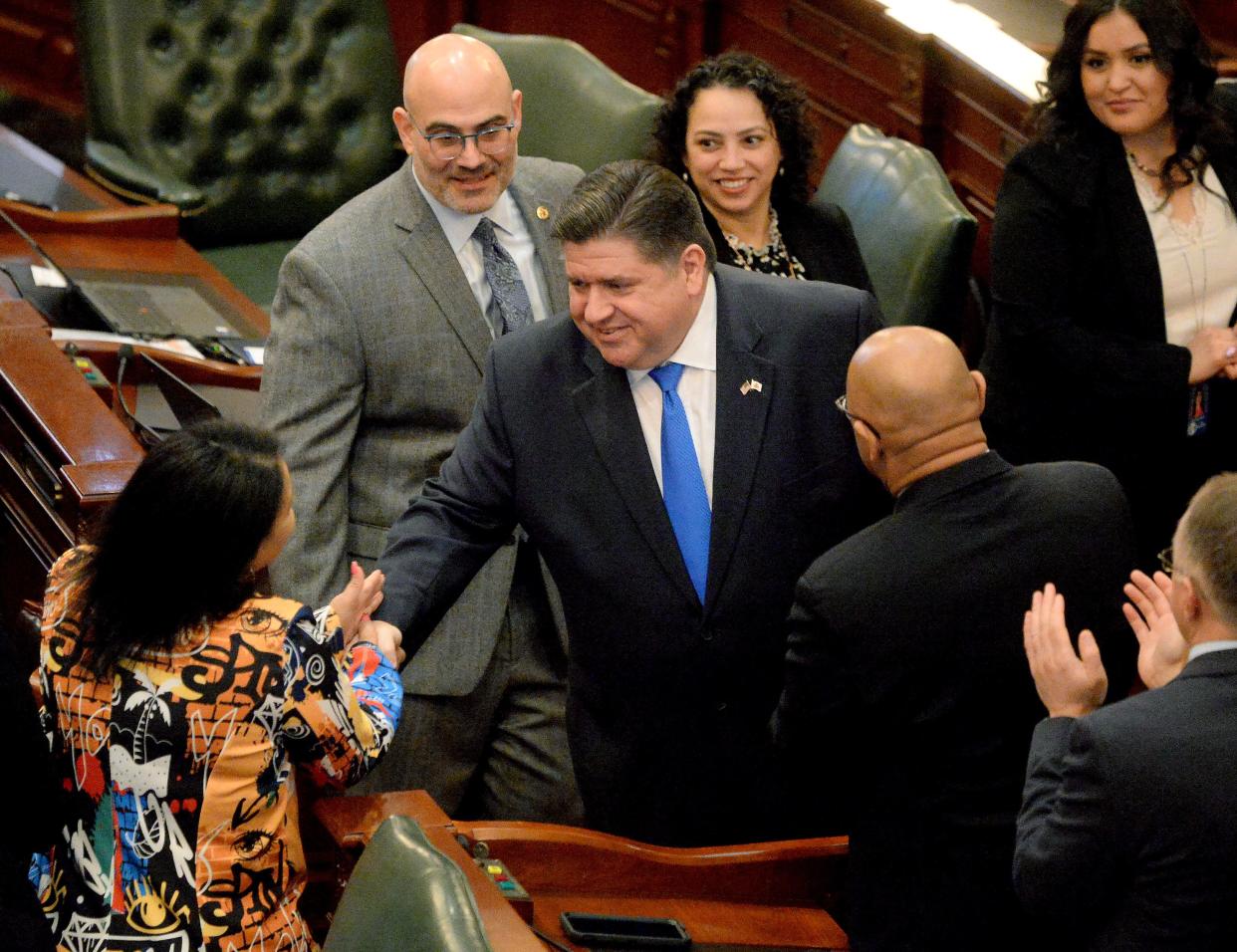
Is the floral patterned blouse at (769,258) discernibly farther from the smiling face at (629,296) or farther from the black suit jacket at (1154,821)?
the black suit jacket at (1154,821)

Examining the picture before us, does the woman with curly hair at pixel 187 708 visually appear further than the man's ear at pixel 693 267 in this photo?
A: No

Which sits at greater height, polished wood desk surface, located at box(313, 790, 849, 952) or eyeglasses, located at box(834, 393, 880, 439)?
eyeglasses, located at box(834, 393, 880, 439)

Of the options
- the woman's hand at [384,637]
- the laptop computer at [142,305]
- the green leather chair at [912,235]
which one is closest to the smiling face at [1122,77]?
the green leather chair at [912,235]

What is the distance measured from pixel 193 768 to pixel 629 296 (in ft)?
2.71

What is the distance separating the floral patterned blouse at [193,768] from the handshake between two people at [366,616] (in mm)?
230

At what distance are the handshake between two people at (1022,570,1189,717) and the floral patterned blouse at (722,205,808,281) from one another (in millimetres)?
1211

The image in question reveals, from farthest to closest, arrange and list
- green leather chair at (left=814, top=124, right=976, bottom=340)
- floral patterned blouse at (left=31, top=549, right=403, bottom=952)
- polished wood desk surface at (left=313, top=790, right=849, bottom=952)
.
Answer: green leather chair at (left=814, top=124, right=976, bottom=340), polished wood desk surface at (left=313, top=790, right=849, bottom=952), floral patterned blouse at (left=31, top=549, right=403, bottom=952)

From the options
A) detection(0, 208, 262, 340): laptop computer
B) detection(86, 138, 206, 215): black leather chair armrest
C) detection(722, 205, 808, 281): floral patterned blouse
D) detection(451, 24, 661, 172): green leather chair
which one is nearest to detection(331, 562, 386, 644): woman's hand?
detection(722, 205, 808, 281): floral patterned blouse

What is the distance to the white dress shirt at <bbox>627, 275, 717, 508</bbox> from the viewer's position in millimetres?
2309

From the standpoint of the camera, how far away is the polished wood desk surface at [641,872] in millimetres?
1871

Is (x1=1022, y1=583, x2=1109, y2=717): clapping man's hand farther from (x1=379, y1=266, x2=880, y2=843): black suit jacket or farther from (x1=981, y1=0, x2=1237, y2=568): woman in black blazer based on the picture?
(x1=981, y1=0, x2=1237, y2=568): woman in black blazer

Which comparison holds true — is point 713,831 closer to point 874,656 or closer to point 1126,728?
point 874,656

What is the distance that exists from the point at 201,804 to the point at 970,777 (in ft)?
2.85

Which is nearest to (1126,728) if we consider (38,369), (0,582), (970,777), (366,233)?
(970,777)
